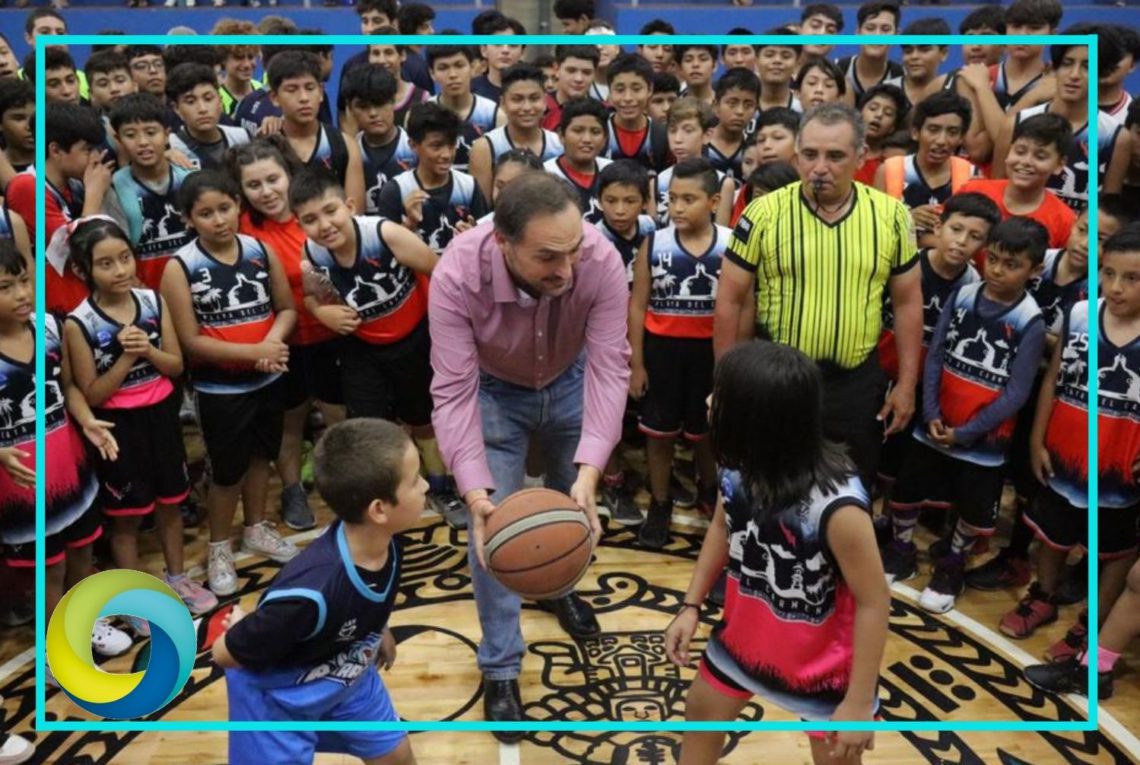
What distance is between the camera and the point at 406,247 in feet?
12.0

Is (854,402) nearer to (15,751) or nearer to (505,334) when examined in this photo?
(505,334)

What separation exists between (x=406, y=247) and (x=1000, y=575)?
2.49 metres

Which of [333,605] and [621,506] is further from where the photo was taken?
[621,506]

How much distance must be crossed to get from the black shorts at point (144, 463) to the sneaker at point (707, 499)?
6.57 feet

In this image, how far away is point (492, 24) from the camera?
777cm

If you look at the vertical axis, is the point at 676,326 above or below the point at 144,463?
above

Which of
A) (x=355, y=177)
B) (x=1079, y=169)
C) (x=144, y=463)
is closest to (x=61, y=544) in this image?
(x=144, y=463)

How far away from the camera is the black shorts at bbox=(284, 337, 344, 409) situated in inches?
157

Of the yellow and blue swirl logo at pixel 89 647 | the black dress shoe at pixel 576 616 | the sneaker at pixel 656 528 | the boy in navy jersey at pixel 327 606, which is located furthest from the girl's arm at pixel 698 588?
the sneaker at pixel 656 528

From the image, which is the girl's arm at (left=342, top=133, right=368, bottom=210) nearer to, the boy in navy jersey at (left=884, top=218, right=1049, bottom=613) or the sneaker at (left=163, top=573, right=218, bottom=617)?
the sneaker at (left=163, top=573, right=218, bottom=617)

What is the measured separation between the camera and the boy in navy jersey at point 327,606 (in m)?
2.11

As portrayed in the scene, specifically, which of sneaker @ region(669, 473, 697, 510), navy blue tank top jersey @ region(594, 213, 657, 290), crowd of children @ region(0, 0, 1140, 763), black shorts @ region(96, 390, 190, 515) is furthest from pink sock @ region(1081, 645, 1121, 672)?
black shorts @ region(96, 390, 190, 515)

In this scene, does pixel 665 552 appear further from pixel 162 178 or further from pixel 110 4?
pixel 110 4

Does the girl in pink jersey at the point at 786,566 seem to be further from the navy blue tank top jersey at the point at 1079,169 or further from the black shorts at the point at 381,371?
the navy blue tank top jersey at the point at 1079,169
